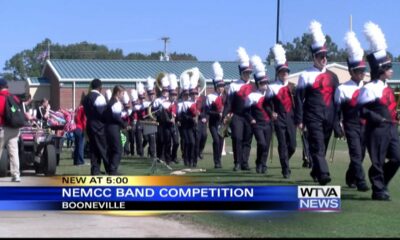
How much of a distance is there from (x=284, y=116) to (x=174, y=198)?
6.02 metres

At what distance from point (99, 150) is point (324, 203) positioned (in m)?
6.74

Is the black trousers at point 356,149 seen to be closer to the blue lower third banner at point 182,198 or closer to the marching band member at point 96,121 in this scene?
the blue lower third banner at point 182,198

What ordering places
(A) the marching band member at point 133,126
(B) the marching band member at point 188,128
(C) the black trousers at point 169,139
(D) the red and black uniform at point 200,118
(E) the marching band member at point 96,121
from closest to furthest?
(E) the marching band member at point 96,121, (B) the marching band member at point 188,128, (D) the red and black uniform at point 200,118, (C) the black trousers at point 169,139, (A) the marching band member at point 133,126

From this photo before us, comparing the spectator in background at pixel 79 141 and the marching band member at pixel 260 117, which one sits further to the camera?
the spectator in background at pixel 79 141

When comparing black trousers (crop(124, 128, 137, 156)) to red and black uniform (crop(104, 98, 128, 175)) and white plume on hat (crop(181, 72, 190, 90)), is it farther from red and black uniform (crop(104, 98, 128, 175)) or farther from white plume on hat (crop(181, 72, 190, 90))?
red and black uniform (crop(104, 98, 128, 175))

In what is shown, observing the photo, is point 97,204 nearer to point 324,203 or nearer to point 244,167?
point 324,203

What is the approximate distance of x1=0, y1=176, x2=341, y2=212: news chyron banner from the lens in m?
8.95

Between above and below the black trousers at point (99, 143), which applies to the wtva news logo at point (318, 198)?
below

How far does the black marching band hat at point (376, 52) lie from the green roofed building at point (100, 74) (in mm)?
42093

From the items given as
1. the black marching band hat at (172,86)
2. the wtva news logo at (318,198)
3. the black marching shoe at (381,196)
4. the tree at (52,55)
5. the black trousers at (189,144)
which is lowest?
the black marching shoe at (381,196)

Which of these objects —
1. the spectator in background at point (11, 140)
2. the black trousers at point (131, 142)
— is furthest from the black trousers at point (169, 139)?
the black trousers at point (131, 142)

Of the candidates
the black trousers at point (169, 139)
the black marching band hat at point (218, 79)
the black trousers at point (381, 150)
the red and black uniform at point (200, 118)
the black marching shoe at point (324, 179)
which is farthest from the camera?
the black marching band hat at point (218, 79)

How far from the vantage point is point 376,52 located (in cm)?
1107

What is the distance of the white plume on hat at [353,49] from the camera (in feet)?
39.5
